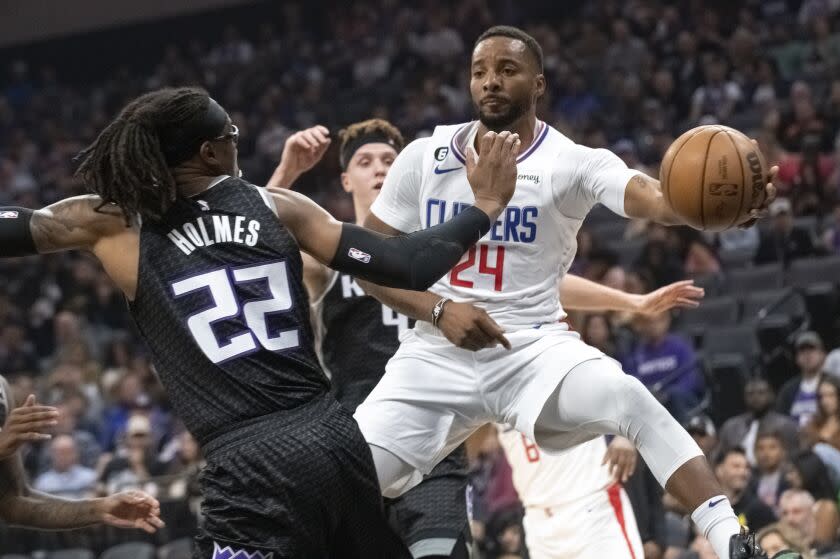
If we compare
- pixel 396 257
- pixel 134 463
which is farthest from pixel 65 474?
pixel 396 257

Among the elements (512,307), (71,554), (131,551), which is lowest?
(71,554)

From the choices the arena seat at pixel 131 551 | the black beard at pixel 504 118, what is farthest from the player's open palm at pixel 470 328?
the arena seat at pixel 131 551

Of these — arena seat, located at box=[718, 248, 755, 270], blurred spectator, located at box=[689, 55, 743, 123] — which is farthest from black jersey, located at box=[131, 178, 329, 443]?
blurred spectator, located at box=[689, 55, 743, 123]

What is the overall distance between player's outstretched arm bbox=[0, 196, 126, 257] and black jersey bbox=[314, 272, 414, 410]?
207cm

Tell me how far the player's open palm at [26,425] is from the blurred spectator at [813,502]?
4.80 meters

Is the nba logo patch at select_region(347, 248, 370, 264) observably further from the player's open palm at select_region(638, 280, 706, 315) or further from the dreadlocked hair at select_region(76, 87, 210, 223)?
the player's open palm at select_region(638, 280, 706, 315)

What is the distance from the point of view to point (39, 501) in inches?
185

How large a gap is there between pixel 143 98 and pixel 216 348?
31.9 inches

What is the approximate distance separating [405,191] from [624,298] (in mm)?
1196

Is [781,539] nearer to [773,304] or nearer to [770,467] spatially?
[770,467]

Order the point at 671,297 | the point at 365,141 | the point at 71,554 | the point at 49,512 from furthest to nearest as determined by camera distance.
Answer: the point at 71,554 → the point at 365,141 → the point at 671,297 → the point at 49,512

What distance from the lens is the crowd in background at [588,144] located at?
359 inches

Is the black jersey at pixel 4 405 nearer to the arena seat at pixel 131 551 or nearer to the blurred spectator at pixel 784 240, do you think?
the arena seat at pixel 131 551

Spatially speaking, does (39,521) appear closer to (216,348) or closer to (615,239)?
(216,348)
